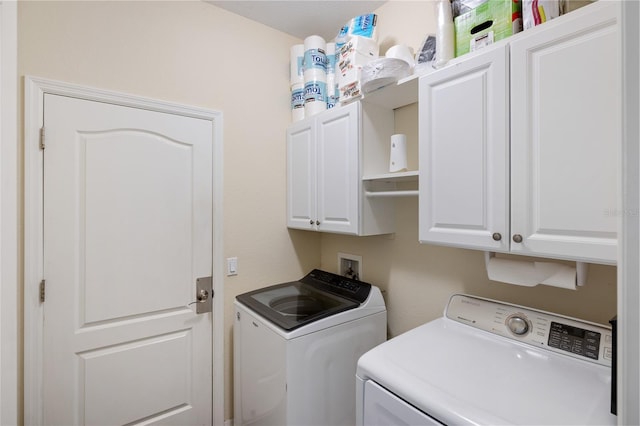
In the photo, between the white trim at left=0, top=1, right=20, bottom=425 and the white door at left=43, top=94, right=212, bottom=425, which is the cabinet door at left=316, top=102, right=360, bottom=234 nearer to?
the white door at left=43, top=94, right=212, bottom=425

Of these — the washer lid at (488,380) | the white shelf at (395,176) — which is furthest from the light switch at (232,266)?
the washer lid at (488,380)

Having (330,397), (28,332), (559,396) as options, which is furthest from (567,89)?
(28,332)

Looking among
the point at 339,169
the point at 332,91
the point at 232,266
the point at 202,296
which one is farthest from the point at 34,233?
the point at 332,91

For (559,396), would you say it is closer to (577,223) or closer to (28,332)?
(577,223)

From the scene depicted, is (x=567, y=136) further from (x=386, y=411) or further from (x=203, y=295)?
(x=203, y=295)

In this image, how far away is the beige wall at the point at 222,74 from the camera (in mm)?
1525

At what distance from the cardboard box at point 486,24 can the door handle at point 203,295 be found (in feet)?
5.95

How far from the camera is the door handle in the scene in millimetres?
1891

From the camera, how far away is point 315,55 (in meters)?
1.99

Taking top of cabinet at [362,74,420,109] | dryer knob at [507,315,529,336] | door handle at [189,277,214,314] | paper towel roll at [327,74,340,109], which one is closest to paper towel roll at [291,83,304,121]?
paper towel roll at [327,74,340,109]

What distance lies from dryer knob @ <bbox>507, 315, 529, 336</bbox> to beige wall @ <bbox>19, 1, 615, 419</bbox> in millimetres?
139

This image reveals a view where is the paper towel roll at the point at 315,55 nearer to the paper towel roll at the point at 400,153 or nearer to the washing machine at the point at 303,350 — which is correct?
the paper towel roll at the point at 400,153

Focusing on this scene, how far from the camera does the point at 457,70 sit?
46.8 inches

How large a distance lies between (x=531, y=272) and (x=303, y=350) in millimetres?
1030
